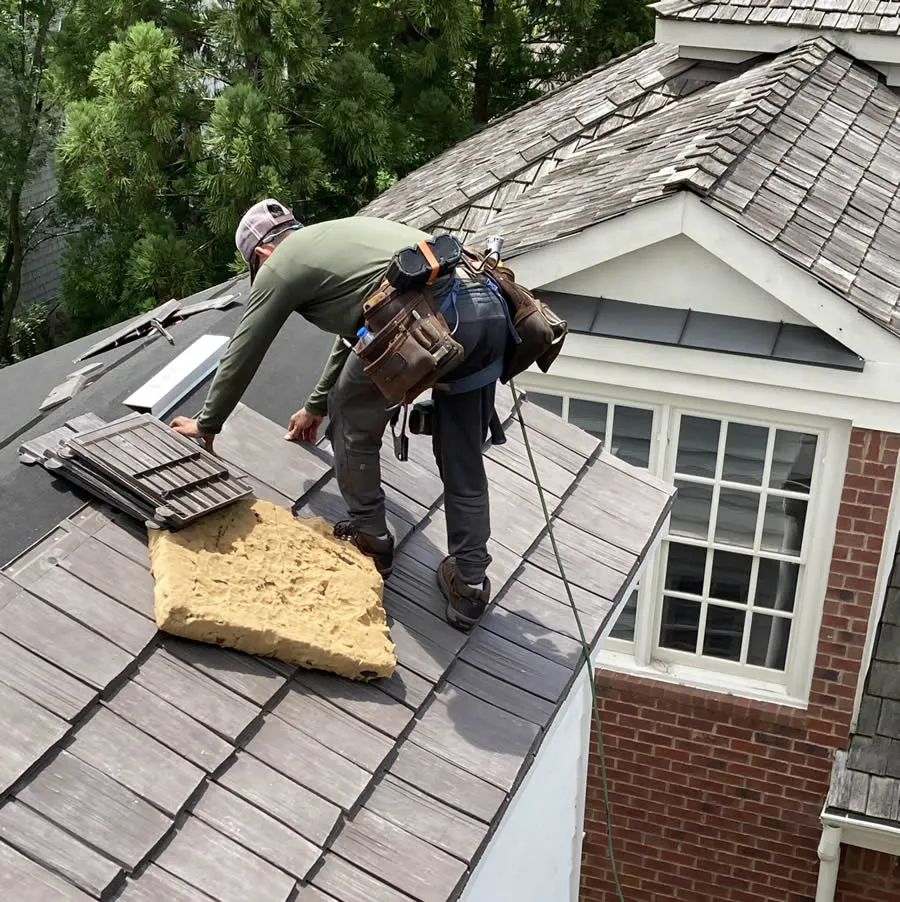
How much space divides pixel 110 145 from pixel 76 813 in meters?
11.0

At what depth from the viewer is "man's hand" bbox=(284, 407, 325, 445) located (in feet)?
14.8

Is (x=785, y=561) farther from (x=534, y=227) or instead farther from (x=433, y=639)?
(x=433, y=639)

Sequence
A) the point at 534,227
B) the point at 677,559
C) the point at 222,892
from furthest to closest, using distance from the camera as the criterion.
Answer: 1. the point at 677,559
2. the point at 534,227
3. the point at 222,892

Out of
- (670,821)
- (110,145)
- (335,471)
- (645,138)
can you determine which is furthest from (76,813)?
(110,145)

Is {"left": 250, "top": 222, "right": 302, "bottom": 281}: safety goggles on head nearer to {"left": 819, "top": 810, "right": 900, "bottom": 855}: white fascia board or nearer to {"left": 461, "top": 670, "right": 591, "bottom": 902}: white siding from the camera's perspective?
{"left": 461, "top": 670, "right": 591, "bottom": 902}: white siding

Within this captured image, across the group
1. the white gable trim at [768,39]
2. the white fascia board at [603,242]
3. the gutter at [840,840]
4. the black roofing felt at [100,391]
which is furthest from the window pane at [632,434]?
the white gable trim at [768,39]

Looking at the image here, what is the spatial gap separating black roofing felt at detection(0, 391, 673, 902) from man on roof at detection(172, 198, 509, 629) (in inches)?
8.2

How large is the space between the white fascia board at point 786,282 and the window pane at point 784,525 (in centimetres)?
116

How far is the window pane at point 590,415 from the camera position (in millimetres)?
7223

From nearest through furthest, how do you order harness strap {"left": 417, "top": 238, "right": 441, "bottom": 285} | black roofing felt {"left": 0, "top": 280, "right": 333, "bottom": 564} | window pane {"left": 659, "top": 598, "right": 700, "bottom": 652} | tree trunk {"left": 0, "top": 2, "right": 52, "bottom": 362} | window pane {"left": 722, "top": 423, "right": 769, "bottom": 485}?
harness strap {"left": 417, "top": 238, "right": 441, "bottom": 285}, black roofing felt {"left": 0, "top": 280, "right": 333, "bottom": 564}, window pane {"left": 722, "top": 423, "right": 769, "bottom": 485}, window pane {"left": 659, "top": 598, "right": 700, "bottom": 652}, tree trunk {"left": 0, "top": 2, "right": 52, "bottom": 362}

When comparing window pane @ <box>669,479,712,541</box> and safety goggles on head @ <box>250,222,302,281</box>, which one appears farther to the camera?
window pane @ <box>669,479,712,541</box>

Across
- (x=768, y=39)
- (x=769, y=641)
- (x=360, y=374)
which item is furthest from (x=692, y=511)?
(x=768, y=39)

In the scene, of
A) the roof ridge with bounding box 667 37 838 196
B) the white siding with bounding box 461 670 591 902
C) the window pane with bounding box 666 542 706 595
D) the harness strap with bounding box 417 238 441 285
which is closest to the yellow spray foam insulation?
the white siding with bounding box 461 670 591 902

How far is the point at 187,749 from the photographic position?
311 cm
